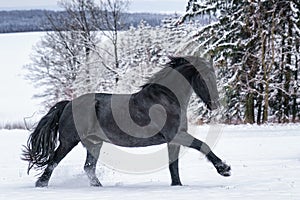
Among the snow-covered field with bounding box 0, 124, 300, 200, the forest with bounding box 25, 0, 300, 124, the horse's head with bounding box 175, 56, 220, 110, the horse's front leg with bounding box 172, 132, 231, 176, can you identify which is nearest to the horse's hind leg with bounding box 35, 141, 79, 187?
the snow-covered field with bounding box 0, 124, 300, 200

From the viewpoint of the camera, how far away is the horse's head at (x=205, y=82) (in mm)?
6383

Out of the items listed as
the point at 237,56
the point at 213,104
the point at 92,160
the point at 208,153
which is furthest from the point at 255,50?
the point at 208,153

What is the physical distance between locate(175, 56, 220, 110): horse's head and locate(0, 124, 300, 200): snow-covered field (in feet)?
3.49

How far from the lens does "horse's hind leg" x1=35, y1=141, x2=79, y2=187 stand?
669cm

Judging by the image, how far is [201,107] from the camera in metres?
26.3

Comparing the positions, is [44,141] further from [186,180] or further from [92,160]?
[186,180]

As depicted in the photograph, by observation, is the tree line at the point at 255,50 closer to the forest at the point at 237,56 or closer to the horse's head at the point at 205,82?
the forest at the point at 237,56

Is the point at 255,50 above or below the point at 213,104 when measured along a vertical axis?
below

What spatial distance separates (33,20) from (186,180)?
45.1m

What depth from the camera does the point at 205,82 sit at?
252 inches

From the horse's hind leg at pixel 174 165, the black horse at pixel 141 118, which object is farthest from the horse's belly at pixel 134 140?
the horse's hind leg at pixel 174 165

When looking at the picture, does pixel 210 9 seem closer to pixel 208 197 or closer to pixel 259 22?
pixel 259 22

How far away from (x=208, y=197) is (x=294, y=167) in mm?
3648

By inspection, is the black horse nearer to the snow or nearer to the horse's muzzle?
the horse's muzzle
